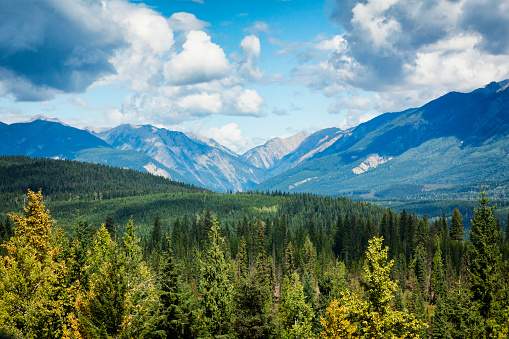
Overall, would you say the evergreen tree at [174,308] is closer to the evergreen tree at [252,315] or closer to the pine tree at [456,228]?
the evergreen tree at [252,315]

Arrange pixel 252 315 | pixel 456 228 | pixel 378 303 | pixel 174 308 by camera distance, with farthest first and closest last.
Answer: pixel 456 228 → pixel 174 308 → pixel 252 315 → pixel 378 303

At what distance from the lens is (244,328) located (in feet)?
114

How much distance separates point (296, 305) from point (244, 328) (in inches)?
937

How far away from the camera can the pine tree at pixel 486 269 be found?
3856 cm

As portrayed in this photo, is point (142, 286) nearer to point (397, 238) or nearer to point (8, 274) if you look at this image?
point (8, 274)

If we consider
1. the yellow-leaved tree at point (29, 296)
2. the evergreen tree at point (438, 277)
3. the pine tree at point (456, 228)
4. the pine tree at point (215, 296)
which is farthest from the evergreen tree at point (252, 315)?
the pine tree at point (456, 228)

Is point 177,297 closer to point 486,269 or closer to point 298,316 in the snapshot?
point 298,316

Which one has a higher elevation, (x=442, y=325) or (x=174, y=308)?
(x=174, y=308)

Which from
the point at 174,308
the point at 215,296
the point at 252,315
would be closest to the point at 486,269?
the point at 252,315

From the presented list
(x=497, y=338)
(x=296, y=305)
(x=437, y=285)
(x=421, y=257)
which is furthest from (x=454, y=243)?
(x=497, y=338)

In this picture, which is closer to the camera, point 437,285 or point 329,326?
point 329,326

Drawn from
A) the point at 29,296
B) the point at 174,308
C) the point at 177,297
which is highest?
the point at 29,296

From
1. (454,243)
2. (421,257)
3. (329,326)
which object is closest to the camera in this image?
(329,326)

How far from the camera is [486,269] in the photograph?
3884 centimetres
